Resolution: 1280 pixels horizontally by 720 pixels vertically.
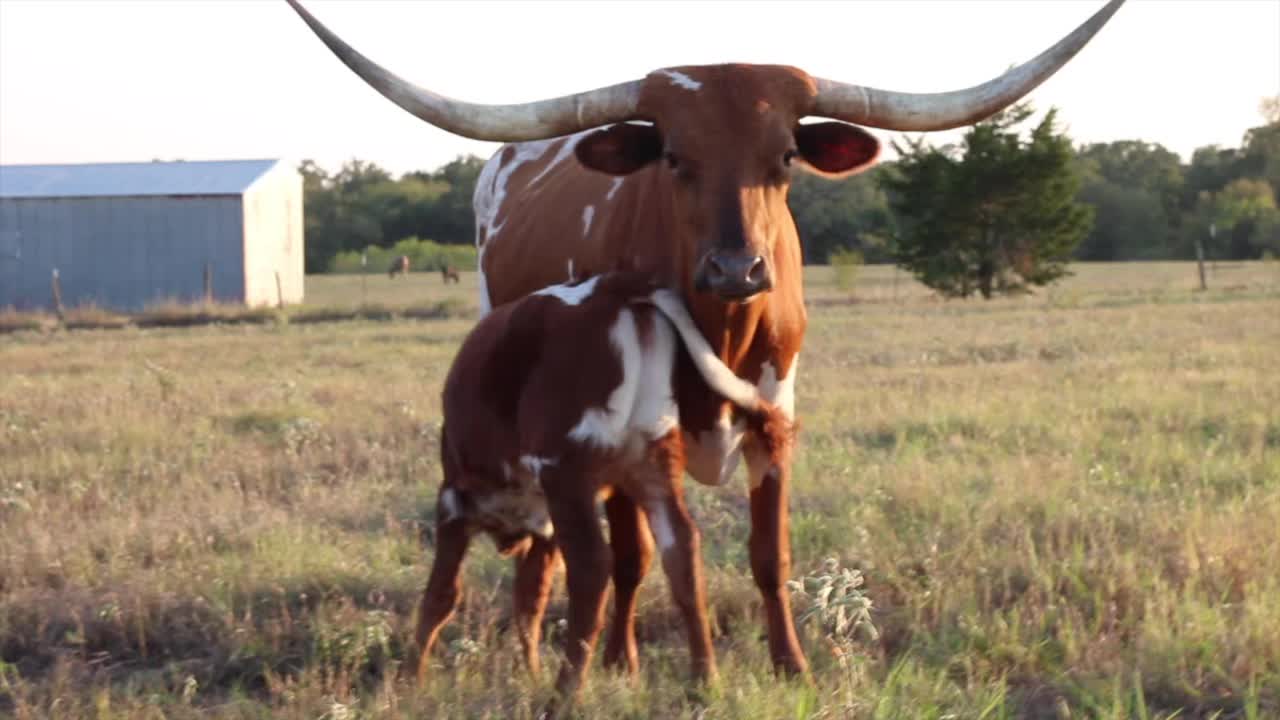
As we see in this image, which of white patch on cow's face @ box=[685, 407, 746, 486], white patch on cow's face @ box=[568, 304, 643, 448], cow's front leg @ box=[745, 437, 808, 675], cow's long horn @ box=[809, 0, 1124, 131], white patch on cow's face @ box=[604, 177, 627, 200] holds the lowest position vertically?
cow's front leg @ box=[745, 437, 808, 675]

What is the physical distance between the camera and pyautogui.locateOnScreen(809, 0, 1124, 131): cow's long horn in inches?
158

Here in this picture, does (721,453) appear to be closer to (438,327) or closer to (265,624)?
(265,624)

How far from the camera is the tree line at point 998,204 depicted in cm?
3391

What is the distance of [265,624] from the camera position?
4.55 metres

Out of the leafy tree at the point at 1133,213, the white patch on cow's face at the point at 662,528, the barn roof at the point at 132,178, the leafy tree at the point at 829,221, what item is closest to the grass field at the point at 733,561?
the white patch on cow's face at the point at 662,528

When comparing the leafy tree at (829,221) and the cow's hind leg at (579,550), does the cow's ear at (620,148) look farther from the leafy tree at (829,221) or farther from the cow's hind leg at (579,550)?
the leafy tree at (829,221)

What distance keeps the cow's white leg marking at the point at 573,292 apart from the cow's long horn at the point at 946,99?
0.89 meters

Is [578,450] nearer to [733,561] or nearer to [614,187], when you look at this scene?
[614,187]

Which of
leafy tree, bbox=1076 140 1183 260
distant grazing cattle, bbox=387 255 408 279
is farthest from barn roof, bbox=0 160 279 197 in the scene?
leafy tree, bbox=1076 140 1183 260

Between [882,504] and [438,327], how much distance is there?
14.9 m

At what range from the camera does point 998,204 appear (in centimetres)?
3400

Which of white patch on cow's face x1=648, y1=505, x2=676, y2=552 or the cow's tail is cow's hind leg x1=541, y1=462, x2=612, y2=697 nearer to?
white patch on cow's face x1=648, y1=505, x2=676, y2=552

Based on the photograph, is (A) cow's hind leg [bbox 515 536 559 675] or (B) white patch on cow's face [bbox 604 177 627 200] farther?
(B) white patch on cow's face [bbox 604 177 627 200]

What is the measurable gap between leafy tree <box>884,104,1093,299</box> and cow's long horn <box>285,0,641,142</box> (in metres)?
30.4
